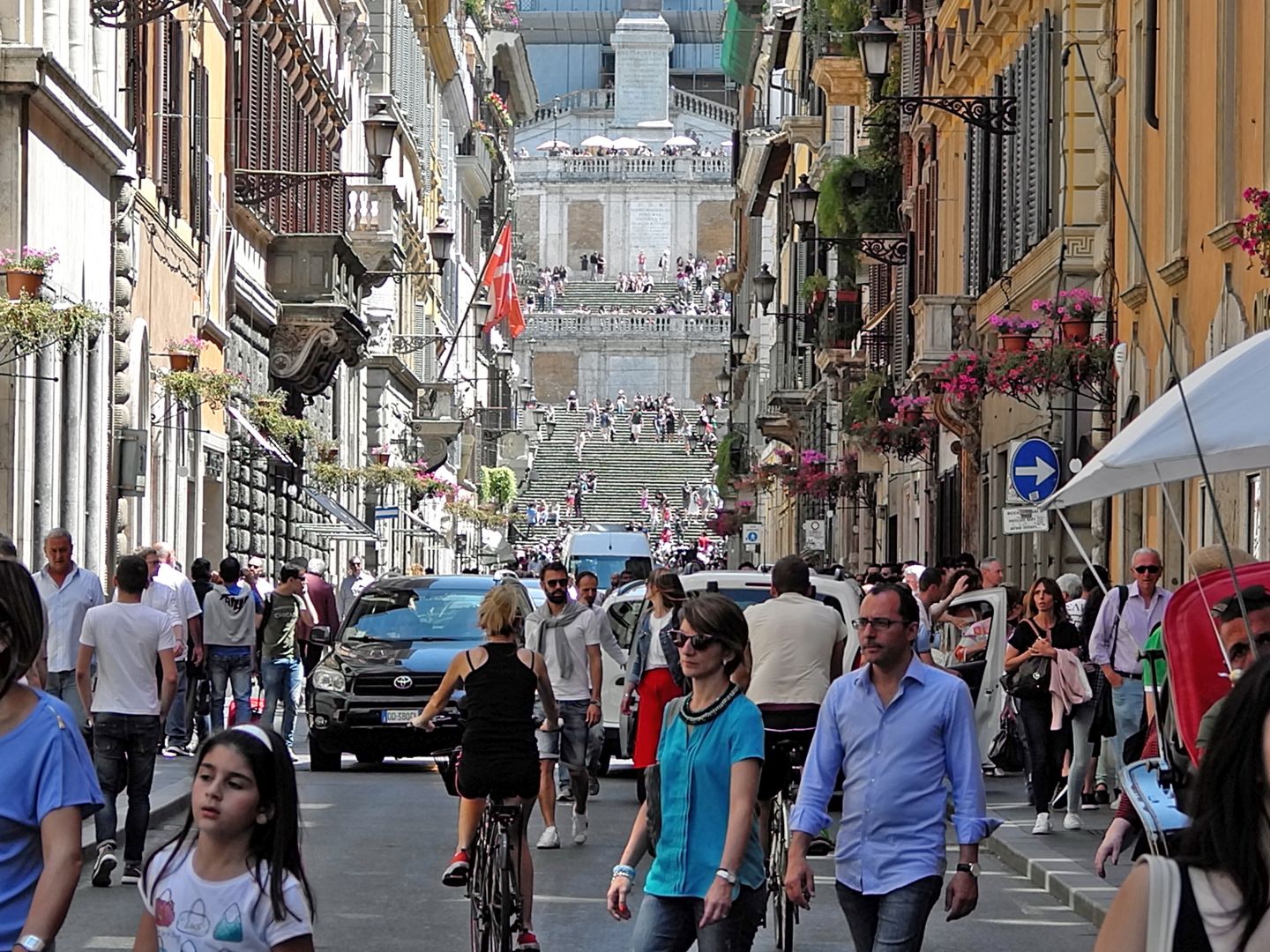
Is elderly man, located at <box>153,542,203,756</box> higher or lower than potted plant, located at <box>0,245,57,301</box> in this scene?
lower

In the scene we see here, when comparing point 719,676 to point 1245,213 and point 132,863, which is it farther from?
point 1245,213

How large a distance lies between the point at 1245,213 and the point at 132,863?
32.4 feet

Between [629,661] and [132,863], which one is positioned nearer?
[132,863]

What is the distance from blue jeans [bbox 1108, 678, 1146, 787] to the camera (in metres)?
17.2

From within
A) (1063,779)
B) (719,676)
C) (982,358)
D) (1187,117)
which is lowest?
(1063,779)

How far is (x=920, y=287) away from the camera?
42.7 m

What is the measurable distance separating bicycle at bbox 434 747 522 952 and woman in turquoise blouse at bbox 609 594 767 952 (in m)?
2.55

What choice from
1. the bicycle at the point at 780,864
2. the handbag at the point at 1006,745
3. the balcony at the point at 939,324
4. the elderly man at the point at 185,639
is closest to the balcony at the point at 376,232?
the balcony at the point at 939,324

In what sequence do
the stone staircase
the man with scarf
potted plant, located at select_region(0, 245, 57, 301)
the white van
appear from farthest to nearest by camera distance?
the stone staircase < the white van < potted plant, located at select_region(0, 245, 57, 301) < the man with scarf

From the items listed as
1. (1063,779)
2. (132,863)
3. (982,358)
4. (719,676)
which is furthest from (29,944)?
→ (982,358)

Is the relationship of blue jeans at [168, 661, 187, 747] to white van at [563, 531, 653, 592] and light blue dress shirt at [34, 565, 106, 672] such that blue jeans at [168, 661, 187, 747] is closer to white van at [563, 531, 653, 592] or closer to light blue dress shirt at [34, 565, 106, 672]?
light blue dress shirt at [34, 565, 106, 672]

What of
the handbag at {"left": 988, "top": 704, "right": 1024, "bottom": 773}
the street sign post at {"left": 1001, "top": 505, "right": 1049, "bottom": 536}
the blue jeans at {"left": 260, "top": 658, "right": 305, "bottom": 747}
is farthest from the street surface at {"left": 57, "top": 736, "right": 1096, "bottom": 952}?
the blue jeans at {"left": 260, "top": 658, "right": 305, "bottom": 747}

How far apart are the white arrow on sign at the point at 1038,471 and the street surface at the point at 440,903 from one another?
5480 millimetres

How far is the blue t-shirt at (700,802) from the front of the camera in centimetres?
773
